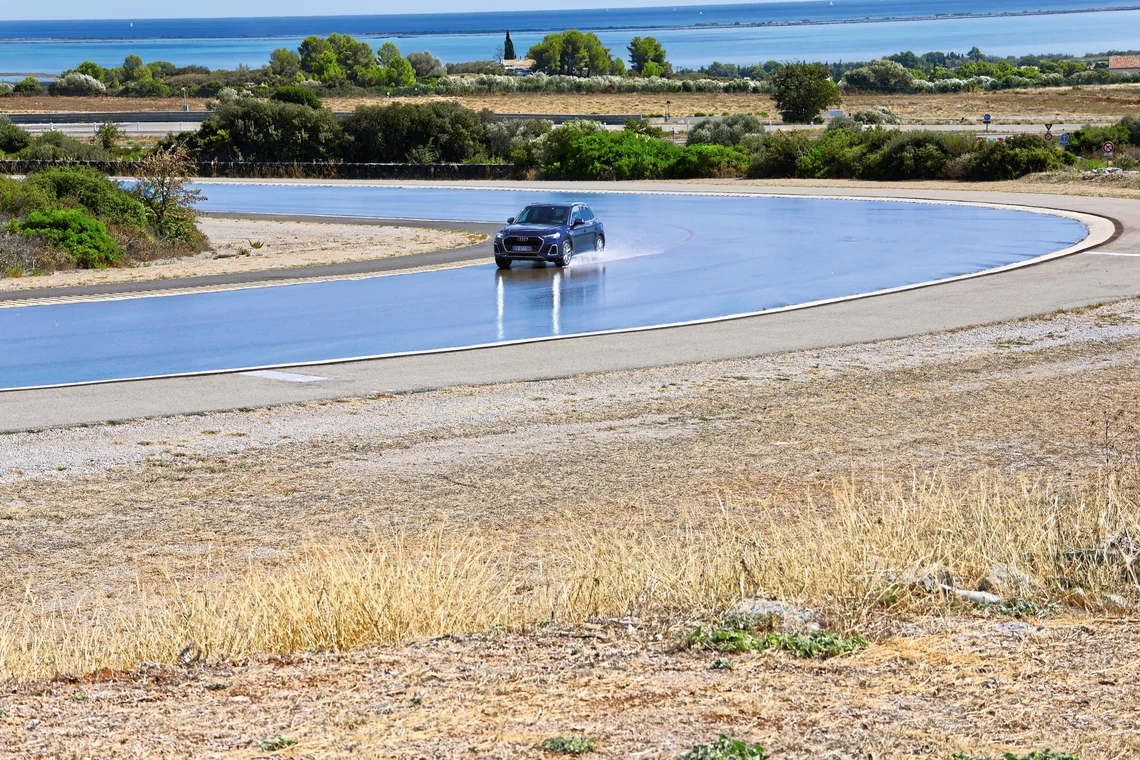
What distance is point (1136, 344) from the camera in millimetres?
18844

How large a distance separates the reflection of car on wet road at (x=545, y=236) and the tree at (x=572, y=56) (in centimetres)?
16546

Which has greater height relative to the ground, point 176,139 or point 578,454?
point 176,139

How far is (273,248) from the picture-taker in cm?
3631

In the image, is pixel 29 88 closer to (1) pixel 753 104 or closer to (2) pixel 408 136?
(1) pixel 753 104

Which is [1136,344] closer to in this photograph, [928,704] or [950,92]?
[928,704]

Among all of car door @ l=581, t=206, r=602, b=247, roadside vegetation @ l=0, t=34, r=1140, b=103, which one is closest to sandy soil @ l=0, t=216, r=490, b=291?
car door @ l=581, t=206, r=602, b=247

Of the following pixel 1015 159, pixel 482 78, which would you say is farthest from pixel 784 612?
pixel 482 78

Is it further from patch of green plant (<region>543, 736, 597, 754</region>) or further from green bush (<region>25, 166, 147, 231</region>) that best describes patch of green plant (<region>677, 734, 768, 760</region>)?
green bush (<region>25, 166, 147, 231</region>)

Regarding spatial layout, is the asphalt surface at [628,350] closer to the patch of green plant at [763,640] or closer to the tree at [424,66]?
the patch of green plant at [763,640]

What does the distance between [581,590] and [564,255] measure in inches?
909

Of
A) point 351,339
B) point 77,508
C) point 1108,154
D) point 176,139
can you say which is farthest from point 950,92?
point 77,508

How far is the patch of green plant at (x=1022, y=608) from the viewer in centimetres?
693

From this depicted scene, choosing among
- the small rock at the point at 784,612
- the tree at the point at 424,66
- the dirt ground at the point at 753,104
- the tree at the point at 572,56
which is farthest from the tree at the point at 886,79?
the small rock at the point at 784,612

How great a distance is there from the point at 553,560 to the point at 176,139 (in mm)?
63949
